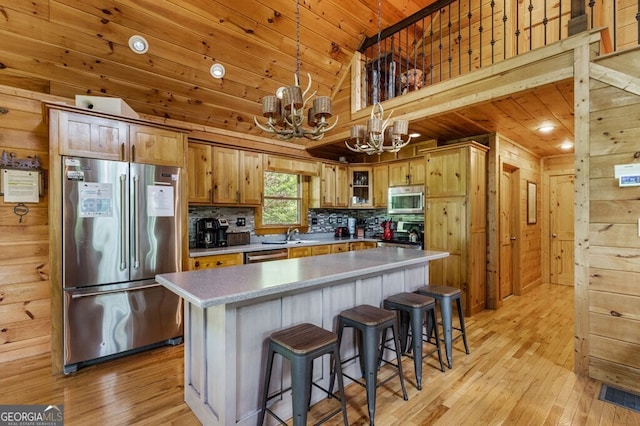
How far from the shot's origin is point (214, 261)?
11.6 ft

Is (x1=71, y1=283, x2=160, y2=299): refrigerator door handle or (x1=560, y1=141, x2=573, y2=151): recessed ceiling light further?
(x1=560, y1=141, x2=573, y2=151): recessed ceiling light

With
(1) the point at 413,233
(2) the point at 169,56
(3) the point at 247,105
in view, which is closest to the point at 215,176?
(3) the point at 247,105

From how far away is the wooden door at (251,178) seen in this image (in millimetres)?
4211

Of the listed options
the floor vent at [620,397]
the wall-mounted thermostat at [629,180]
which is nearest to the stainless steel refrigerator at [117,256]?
the floor vent at [620,397]

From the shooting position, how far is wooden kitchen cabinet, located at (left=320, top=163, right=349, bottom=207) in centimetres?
526

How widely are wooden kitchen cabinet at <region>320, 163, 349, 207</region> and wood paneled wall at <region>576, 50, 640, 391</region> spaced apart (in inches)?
138

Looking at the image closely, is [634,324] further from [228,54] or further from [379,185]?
[228,54]

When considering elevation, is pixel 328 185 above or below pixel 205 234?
above

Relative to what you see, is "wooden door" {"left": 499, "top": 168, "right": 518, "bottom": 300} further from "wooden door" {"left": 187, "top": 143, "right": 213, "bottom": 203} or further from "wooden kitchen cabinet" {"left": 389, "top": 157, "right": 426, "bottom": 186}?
"wooden door" {"left": 187, "top": 143, "right": 213, "bottom": 203}

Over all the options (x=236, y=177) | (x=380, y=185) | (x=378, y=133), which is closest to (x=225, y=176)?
(x=236, y=177)

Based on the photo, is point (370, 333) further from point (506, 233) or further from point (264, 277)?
point (506, 233)

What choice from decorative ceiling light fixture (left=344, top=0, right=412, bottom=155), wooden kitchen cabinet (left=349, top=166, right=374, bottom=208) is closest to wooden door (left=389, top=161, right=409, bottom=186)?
wooden kitchen cabinet (left=349, top=166, right=374, bottom=208)

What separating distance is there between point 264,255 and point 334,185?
200cm

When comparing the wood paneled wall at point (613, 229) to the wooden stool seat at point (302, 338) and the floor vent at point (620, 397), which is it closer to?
the floor vent at point (620, 397)
